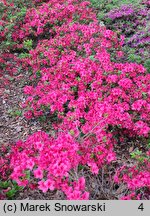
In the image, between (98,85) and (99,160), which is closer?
(99,160)

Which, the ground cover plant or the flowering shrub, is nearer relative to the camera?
the ground cover plant

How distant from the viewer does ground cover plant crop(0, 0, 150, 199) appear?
322 cm

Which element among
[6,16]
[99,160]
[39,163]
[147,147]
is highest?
[6,16]

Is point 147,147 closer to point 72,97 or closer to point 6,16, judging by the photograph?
point 72,97

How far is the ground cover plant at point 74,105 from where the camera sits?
322 cm

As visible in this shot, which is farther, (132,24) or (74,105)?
(132,24)

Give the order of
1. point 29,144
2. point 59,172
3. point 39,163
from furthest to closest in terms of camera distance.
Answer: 1. point 29,144
2. point 39,163
3. point 59,172

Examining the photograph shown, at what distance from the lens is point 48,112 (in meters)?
5.20

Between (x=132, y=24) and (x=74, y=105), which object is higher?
(x=132, y=24)

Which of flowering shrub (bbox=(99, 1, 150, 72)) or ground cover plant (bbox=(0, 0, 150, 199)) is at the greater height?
flowering shrub (bbox=(99, 1, 150, 72))

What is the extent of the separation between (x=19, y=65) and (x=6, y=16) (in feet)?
5.55

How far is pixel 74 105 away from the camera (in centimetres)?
473

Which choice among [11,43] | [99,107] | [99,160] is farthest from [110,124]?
[11,43]

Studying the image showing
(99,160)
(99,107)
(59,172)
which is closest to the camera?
(59,172)
